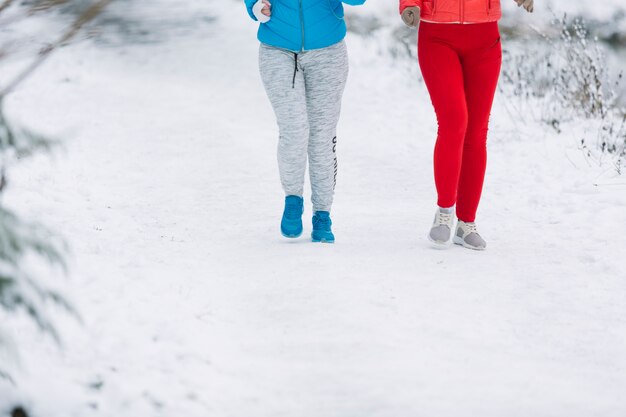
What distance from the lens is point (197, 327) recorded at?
13.3 ft

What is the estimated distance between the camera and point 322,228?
5395 millimetres

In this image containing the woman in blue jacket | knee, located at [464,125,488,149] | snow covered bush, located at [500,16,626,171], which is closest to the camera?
the woman in blue jacket

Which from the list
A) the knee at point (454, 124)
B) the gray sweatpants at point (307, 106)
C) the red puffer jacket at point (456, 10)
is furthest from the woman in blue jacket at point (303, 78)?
the knee at point (454, 124)

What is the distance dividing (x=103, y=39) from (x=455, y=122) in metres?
8.96

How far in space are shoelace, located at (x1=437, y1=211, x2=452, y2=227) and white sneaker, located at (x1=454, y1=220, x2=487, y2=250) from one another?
0.17 meters

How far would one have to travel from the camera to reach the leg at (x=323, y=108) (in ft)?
16.5

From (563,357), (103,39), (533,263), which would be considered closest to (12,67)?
(103,39)

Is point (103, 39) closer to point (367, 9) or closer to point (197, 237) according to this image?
point (367, 9)

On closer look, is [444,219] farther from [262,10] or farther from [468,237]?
[262,10]

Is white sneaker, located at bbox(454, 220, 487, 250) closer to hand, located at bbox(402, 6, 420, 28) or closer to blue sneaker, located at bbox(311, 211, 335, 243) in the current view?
blue sneaker, located at bbox(311, 211, 335, 243)

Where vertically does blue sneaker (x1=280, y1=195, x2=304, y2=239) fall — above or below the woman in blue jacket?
below

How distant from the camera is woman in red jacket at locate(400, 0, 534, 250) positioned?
4.91 m

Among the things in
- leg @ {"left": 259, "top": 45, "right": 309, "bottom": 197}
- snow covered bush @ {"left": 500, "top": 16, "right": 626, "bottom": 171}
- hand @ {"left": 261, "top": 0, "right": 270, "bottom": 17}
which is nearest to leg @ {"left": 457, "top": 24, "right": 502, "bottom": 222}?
leg @ {"left": 259, "top": 45, "right": 309, "bottom": 197}

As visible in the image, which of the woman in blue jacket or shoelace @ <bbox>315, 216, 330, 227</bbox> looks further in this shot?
shoelace @ <bbox>315, 216, 330, 227</bbox>
